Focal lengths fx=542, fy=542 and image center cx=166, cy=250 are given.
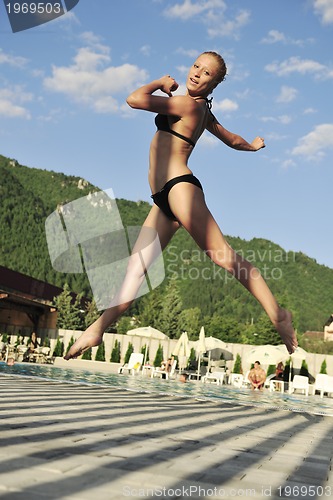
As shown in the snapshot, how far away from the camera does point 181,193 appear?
2502 millimetres

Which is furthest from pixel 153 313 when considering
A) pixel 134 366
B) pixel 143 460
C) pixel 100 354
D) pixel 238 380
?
pixel 143 460

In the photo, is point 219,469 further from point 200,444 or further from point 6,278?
point 6,278

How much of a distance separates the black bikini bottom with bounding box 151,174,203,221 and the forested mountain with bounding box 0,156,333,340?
66.2m

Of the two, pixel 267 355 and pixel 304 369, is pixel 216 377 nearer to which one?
pixel 267 355

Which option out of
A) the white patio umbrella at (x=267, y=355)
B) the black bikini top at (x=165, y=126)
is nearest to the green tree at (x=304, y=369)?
the white patio umbrella at (x=267, y=355)

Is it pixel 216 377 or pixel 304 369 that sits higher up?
pixel 304 369

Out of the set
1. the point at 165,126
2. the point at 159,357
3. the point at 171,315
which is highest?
the point at 171,315

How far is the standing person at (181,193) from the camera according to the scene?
2441 mm

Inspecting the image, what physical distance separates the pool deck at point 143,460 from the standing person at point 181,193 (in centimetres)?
55

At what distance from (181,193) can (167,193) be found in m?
0.10

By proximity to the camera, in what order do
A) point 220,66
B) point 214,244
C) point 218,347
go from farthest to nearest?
point 218,347, point 220,66, point 214,244

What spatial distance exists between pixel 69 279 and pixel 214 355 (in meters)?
56.2

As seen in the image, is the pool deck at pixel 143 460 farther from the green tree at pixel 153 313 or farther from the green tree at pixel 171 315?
the green tree at pixel 153 313

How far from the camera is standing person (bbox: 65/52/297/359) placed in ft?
8.01
